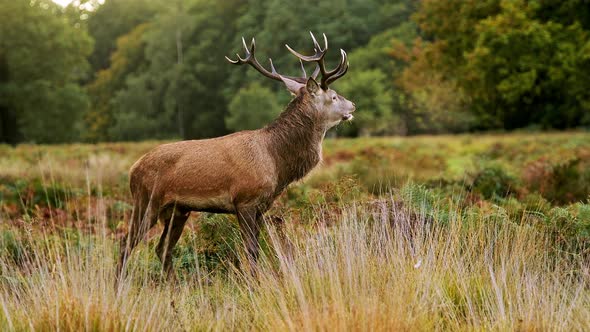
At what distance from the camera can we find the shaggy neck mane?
6.12 metres

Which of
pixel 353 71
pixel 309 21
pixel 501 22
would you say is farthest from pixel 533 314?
pixel 309 21

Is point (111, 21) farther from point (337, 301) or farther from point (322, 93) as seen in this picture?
point (337, 301)

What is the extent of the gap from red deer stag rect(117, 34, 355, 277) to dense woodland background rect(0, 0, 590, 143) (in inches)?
800

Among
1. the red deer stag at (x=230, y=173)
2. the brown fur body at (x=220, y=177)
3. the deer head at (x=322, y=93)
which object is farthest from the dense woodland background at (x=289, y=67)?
the brown fur body at (x=220, y=177)

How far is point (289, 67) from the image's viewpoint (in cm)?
5044

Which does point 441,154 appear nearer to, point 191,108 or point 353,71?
point 353,71

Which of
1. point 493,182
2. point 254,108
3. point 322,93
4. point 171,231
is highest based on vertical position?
point 322,93

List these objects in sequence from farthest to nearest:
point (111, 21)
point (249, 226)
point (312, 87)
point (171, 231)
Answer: point (111, 21)
point (312, 87)
point (171, 231)
point (249, 226)

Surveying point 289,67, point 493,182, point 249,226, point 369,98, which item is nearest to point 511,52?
point 493,182

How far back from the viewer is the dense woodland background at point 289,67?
26266mm

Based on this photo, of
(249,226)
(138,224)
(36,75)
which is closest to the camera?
(249,226)

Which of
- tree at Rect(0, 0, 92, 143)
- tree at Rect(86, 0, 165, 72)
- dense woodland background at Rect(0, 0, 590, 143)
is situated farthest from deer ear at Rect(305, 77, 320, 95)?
tree at Rect(86, 0, 165, 72)

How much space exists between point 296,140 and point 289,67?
44703mm

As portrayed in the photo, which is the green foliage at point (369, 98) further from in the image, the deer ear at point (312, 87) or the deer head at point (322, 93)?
the deer ear at point (312, 87)
